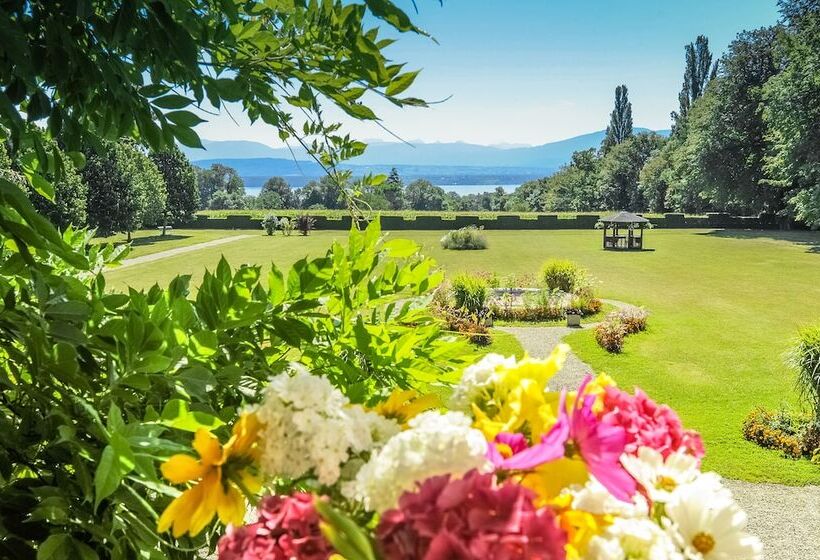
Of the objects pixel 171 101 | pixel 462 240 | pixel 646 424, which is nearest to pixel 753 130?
pixel 462 240

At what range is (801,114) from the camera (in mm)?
30531

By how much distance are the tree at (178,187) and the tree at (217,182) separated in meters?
56.9

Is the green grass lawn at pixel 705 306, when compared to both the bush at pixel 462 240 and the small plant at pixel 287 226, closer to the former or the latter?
the bush at pixel 462 240

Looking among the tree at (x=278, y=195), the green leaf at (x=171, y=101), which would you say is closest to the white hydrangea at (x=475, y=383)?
the green leaf at (x=171, y=101)

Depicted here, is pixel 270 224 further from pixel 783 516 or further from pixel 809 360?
pixel 783 516

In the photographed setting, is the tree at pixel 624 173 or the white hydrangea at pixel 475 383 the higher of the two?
the tree at pixel 624 173

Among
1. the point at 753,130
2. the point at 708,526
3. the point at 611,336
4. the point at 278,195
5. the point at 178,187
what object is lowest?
the point at 611,336

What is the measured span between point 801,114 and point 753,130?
10.6 m

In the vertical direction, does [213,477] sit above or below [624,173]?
below

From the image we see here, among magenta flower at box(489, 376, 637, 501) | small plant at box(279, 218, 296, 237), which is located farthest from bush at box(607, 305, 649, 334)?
small plant at box(279, 218, 296, 237)

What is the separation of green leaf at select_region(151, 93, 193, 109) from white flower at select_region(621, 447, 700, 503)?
1284 mm

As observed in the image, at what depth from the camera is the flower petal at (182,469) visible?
2.17 feet

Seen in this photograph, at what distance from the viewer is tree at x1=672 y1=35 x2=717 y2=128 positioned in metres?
65.1

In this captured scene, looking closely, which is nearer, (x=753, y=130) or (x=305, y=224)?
(x=753, y=130)
